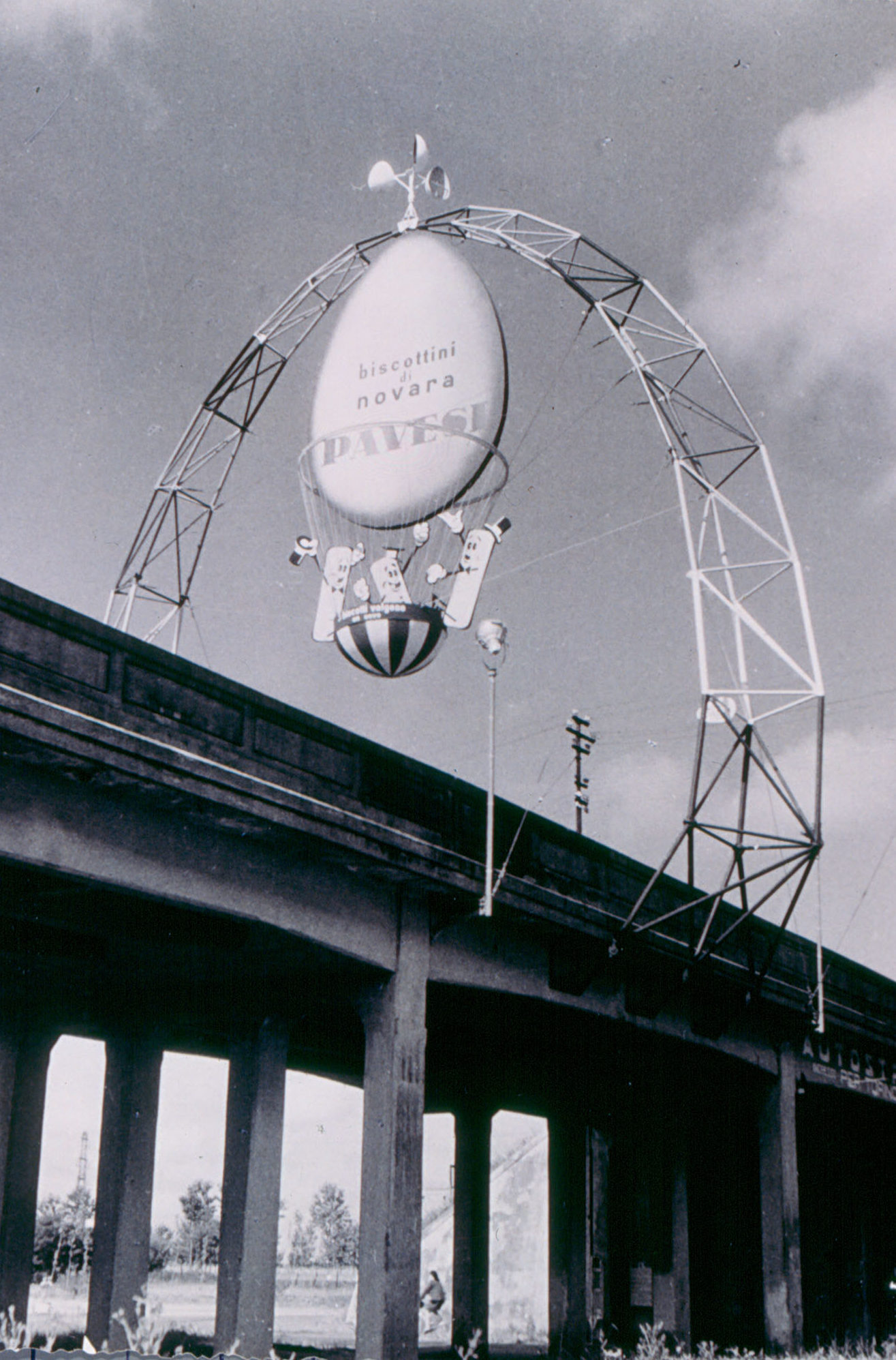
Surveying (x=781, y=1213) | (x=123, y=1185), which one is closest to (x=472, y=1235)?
(x=781, y=1213)

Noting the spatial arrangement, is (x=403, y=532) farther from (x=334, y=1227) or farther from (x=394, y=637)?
(x=334, y=1227)

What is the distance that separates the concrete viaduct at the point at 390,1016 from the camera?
17.5m

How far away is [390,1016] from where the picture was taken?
21500 mm

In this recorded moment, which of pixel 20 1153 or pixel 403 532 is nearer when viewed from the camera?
pixel 403 532

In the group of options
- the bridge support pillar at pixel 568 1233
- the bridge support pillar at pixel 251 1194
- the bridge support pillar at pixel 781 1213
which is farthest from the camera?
the bridge support pillar at pixel 568 1233

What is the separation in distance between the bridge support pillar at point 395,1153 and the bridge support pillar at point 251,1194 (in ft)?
11.4

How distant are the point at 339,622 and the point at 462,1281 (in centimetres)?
2592

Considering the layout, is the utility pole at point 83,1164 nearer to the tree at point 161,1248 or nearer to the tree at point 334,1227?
the tree at point 161,1248

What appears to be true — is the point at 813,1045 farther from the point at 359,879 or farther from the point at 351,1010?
the point at 359,879

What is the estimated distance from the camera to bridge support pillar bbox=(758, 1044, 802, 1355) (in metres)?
31.1

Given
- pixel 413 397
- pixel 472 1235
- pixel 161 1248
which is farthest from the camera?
pixel 161 1248

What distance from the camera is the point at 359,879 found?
70.6ft

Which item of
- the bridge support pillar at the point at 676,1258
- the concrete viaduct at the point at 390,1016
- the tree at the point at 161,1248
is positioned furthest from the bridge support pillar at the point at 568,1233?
the tree at the point at 161,1248

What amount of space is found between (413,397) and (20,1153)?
60.2 ft
